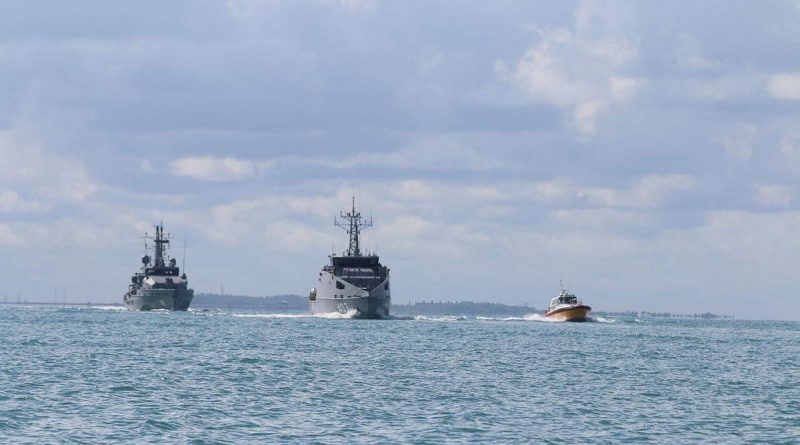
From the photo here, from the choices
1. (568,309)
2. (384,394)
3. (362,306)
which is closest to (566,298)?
(568,309)

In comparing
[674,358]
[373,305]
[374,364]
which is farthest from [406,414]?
[373,305]

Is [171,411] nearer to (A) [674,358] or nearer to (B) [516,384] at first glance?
(B) [516,384]

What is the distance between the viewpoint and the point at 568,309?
171000 millimetres

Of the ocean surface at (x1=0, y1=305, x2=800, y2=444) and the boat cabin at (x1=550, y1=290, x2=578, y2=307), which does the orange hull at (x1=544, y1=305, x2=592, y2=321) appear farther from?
the ocean surface at (x1=0, y1=305, x2=800, y2=444)

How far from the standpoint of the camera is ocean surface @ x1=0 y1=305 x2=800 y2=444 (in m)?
41.4

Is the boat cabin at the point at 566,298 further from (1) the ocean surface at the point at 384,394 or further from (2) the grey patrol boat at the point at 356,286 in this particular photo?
(1) the ocean surface at the point at 384,394

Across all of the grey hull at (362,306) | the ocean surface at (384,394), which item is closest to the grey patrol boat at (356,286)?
the grey hull at (362,306)

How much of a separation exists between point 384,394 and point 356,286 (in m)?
105

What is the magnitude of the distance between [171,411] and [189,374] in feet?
52.9

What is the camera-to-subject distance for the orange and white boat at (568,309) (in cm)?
17025

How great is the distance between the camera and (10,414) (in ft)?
145

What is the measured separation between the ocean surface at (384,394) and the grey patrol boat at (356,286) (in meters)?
65.6

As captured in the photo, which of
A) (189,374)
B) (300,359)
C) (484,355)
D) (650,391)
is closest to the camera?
(650,391)

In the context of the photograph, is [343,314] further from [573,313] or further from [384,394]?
[384,394]
